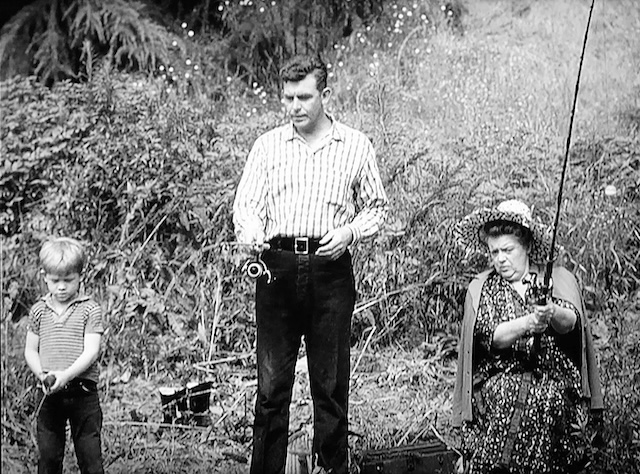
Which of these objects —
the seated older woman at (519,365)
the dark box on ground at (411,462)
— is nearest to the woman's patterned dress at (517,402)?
the seated older woman at (519,365)

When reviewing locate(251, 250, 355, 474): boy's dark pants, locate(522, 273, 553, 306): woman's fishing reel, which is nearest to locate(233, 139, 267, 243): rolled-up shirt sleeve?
locate(251, 250, 355, 474): boy's dark pants

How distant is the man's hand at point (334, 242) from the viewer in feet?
9.28

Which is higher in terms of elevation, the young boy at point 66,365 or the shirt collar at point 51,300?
the shirt collar at point 51,300

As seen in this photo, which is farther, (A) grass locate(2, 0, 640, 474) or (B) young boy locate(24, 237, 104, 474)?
(A) grass locate(2, 0, 640, 474)

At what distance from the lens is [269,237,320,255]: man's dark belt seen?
113 inches

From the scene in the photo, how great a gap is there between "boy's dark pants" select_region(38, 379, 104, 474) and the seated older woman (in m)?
1.03

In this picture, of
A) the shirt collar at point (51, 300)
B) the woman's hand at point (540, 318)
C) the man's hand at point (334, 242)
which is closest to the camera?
the woman's hand at point (540, 318)

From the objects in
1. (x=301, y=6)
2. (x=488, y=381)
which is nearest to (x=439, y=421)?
(x=488, y=381)

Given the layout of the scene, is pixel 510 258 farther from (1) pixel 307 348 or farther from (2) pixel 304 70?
(2) pixel 304 70

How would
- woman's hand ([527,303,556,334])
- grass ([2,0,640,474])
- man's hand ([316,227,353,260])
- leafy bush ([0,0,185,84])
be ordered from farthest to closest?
1. leafy bush ([0,0,185,84])
2. grass ([2,0,640,474])
3. man's hand ([316,227,353,260])
4. woman's hand ([527,303,556,334])

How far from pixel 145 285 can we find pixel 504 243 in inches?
49.0

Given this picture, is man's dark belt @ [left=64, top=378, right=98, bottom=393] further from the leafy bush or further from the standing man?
the leafy bush

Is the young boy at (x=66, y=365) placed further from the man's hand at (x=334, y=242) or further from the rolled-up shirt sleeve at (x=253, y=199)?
the man's hand at (x=334, y=242)

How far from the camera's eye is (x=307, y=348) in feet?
9.75
